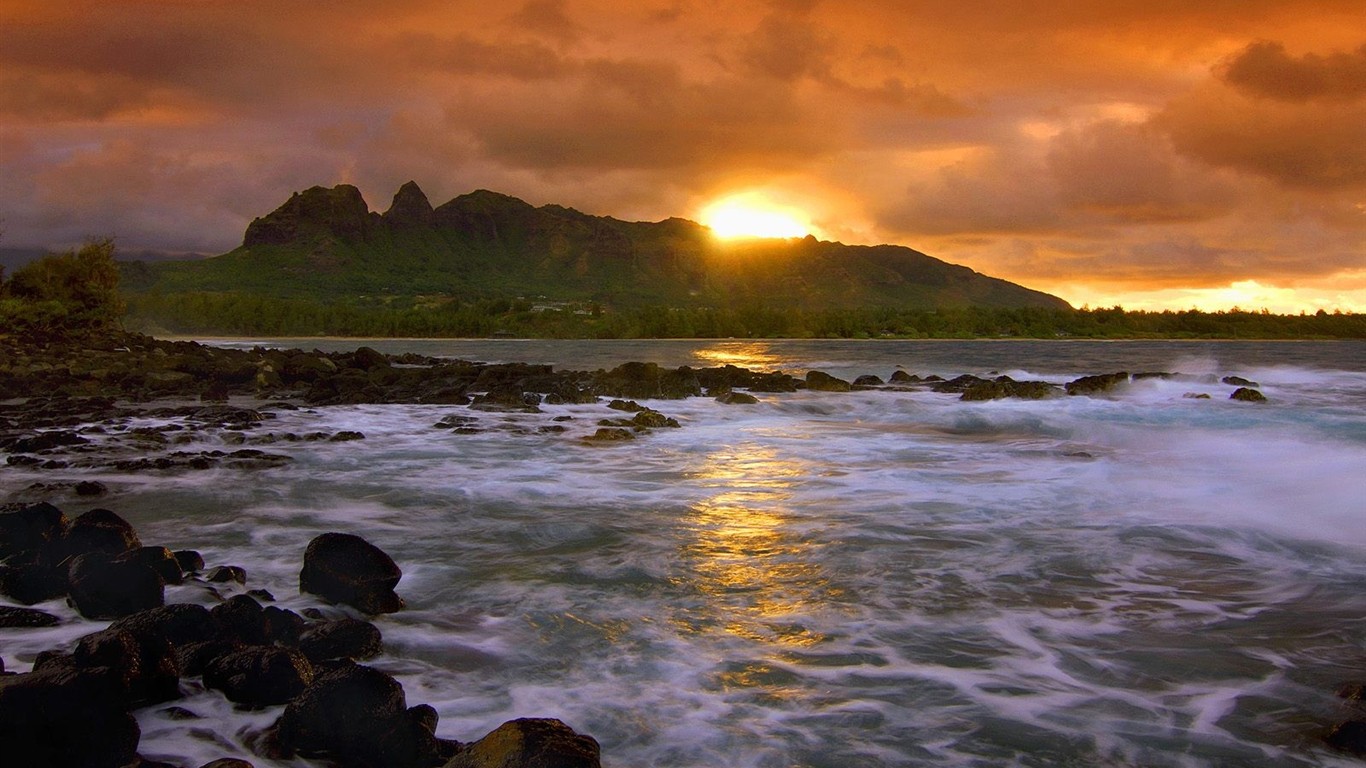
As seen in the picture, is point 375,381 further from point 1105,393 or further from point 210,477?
point 1105,393

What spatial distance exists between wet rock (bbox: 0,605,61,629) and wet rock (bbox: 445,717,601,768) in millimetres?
3901

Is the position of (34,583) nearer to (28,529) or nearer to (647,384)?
(28,529)

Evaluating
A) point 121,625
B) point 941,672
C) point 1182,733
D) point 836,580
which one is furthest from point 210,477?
point 1182,733

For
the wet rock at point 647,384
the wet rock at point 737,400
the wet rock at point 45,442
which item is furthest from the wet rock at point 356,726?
the wet rock at point 647,384

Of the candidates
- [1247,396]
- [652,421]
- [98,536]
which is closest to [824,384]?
[1247,396]

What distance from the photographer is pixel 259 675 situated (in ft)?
16.3

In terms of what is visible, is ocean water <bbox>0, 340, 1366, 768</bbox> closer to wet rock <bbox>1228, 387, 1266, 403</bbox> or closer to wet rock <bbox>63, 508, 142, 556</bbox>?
wet rock <bbox>63, 508, 142, 556</bbox>

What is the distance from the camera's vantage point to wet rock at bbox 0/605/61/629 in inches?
236

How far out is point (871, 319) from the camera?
129750 mm

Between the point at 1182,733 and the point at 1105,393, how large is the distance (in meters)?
27.6

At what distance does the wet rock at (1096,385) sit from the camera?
30.2 m

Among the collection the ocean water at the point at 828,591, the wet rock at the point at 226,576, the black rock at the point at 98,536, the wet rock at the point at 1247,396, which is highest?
the wet rock at the point at 1247,396

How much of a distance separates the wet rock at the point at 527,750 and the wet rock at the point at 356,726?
0.48 m

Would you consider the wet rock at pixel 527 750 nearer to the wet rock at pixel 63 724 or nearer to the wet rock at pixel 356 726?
the wet rock at pixel 356 726
